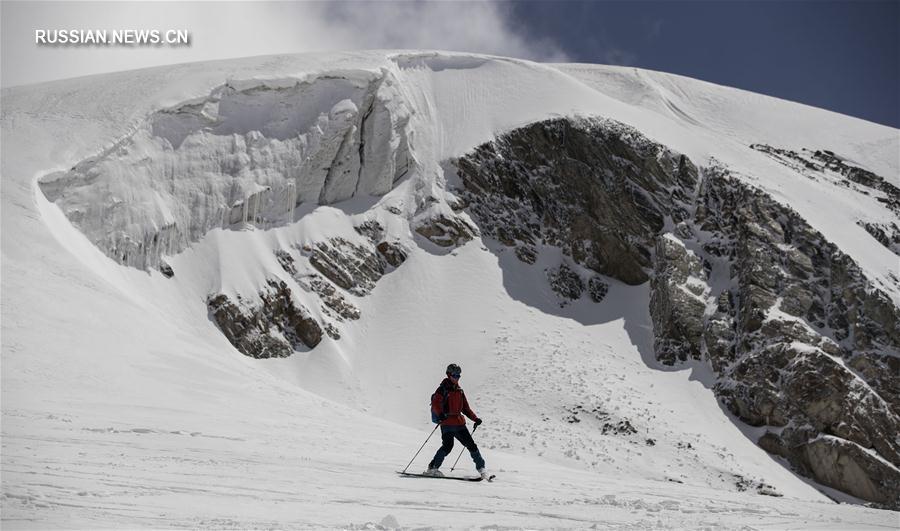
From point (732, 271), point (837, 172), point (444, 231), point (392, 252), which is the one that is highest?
point (837, 172)

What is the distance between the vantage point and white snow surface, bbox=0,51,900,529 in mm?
8148

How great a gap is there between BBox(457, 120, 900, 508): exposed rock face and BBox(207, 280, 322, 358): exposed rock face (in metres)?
10.5

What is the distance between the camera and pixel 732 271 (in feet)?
Result: 109

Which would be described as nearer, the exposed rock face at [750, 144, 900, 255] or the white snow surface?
the white snow surface

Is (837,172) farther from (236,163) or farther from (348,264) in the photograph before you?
(236,163)

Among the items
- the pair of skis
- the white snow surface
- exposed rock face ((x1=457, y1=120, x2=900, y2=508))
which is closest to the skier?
the pair of skis

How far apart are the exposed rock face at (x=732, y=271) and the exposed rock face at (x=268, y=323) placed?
1052 centimetres

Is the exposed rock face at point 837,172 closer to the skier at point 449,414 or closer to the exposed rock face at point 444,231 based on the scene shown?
the exposed rock face at point 444,231

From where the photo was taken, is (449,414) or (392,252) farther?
(392,252)

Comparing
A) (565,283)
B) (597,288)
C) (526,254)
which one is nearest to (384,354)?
(526,254)

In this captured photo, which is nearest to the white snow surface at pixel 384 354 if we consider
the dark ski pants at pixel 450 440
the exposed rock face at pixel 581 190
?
the dark ski pants at pixel 450 440

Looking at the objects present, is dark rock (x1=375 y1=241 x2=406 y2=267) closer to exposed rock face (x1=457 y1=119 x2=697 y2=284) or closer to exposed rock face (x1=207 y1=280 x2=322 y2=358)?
exposed rock face (x1=457 y1=119 x2=697 y2=284)

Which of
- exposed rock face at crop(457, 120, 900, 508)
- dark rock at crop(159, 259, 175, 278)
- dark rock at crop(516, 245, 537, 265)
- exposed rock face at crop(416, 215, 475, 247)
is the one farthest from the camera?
dark rock at crop(516, 245, 537, 265)

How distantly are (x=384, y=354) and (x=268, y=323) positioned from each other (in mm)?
4693
